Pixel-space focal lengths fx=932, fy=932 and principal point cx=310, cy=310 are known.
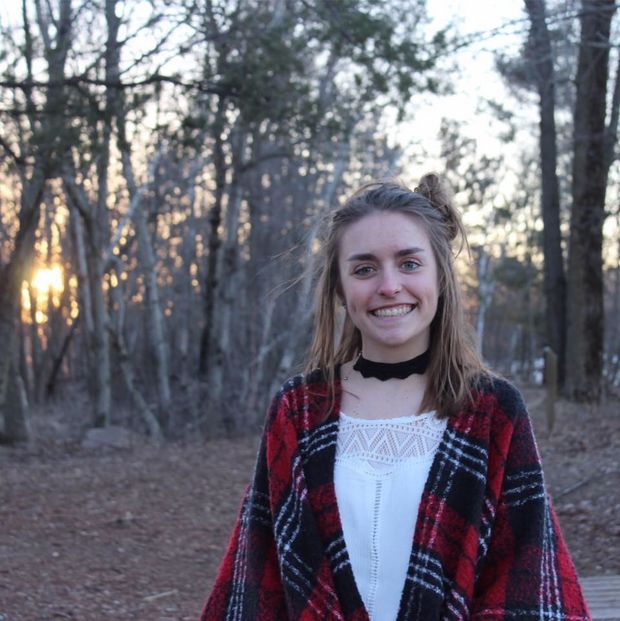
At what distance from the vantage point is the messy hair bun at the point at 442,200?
7.82 ft

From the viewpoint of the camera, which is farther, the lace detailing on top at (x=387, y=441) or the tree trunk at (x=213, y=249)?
the tree trunk at (x=213, y=249)

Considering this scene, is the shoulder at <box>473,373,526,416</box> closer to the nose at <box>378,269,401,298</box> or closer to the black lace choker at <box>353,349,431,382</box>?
the black lace choker at <box>353,349,431,382</box>

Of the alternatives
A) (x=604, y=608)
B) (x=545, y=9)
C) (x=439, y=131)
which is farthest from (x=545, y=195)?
(x=604, y=608)

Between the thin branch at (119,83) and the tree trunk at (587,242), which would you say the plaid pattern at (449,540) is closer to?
the thin branch at (119,83)

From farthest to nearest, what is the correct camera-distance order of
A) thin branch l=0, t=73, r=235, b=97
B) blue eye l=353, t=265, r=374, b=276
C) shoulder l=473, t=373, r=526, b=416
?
thin branch l=0, t=73, r=235, b=97
blue eye l=353, t=265, r=374, b=276
shoulder l=473, t=373, r=526, b=416

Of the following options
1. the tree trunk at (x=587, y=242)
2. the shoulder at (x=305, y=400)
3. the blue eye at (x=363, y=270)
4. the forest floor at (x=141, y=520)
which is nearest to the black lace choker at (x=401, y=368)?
the shoulder at (x=305, y=400)

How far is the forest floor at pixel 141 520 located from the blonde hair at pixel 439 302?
138 inches

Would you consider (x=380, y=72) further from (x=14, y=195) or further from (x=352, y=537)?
(x=14, y=195)

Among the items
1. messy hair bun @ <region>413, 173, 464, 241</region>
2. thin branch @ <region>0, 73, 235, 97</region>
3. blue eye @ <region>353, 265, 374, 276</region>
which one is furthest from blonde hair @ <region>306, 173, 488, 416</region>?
thin branch @ <region>0, 73, 235, 97</region>

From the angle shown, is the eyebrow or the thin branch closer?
the eyebrow

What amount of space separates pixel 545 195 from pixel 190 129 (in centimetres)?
1114

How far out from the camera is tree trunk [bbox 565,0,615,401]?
A: 49.2 feet

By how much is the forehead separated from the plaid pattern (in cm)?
39

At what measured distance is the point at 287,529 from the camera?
2125 mm
